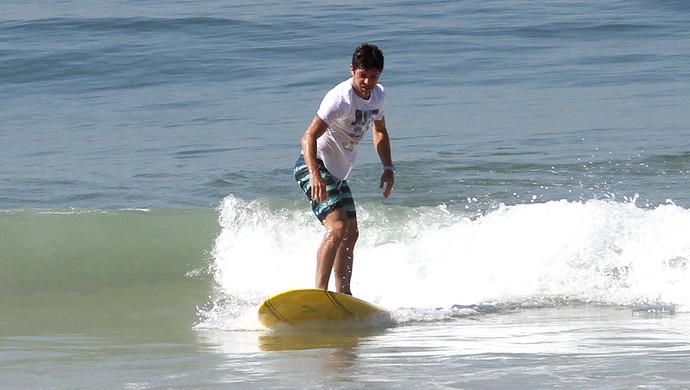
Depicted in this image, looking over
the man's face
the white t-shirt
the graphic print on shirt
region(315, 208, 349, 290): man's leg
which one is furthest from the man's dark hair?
region(315, 208, 349, 290): man's leg

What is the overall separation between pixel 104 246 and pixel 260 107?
6.45 metres

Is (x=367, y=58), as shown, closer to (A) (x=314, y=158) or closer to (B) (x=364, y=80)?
(B) (x=364, y=80)

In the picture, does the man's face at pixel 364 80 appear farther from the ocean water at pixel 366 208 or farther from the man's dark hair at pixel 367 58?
the ocean water at pixel 366 208

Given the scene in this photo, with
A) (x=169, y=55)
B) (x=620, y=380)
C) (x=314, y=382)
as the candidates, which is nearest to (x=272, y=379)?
(x=314, y=382)

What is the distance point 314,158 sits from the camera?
630 centimetres

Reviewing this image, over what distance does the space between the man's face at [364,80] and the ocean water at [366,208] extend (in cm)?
136

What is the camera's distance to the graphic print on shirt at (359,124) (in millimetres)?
6480

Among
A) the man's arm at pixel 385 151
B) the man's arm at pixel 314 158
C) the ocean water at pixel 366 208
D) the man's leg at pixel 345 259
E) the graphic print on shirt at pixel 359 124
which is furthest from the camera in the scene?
the man's arm at pixel 385 151

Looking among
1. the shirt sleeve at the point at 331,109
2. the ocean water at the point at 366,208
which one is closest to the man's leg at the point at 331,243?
the ocean water at the point at 366,208

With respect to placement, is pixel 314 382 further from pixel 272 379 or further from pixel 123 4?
pixel 123 4

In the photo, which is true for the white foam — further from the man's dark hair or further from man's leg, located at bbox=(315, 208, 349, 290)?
the man's dark hair

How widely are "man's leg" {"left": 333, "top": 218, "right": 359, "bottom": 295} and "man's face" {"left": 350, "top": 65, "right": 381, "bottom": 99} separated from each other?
2.53 ft

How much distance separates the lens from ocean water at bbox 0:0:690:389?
5511 millimetres

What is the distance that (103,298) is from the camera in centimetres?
835
